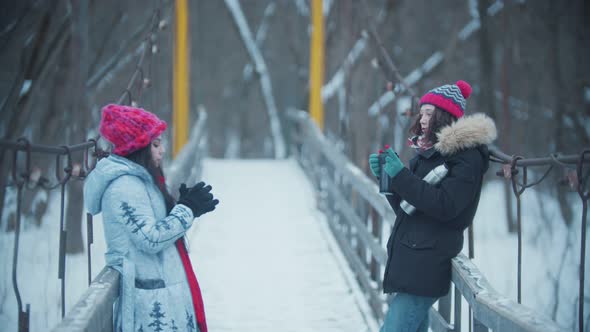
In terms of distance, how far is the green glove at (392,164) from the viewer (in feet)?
8.17

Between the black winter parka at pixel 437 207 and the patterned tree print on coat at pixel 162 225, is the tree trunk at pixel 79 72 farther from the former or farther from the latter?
the black winter parka at pixel 437 207

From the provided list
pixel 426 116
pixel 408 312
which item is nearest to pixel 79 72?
pixel 426 116

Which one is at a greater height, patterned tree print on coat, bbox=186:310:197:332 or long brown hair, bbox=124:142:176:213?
long brown hair, bbox=124:142:176:213

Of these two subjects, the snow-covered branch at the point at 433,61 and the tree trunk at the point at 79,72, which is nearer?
the tree trunk at the point at 79,72

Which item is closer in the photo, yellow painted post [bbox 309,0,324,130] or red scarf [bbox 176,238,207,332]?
red scarf [bbox 176,238,207,332]

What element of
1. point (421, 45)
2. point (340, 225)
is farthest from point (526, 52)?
point (340, 225)

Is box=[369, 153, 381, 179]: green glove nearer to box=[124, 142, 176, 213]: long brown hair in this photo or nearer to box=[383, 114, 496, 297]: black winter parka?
box=[383, 114, 496, 297]: black winter parka

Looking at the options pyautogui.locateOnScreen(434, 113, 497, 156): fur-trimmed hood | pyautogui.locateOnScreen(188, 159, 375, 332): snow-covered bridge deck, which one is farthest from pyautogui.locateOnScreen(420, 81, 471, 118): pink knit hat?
pyautogui.locateOnScreen(188, 159, 375, 332): snow-covered bridge deck

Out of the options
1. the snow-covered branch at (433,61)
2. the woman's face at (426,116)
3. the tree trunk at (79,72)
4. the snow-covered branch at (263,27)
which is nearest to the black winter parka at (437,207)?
the woman's face at (426,116)

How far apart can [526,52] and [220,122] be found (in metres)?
9.09

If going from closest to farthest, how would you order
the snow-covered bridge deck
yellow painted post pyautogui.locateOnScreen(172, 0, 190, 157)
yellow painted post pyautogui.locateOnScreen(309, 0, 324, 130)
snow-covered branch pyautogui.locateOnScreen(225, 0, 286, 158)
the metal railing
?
the metal railing
the snow-covered bridge deck
yellow painted post pyautogui.locateOnScreen(309, 0, 324, 130)
yellow painted post pyautogui.locateOnScreen(172, 0, 190, 157)
snow-covered branch pyautogui.locateOnScreen(225, 0, 286, 158)

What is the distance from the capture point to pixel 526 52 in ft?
40.3

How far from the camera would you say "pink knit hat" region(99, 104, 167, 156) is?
242 centimetres

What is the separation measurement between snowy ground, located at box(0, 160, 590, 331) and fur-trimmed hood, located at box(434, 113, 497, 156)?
6.17 ft
